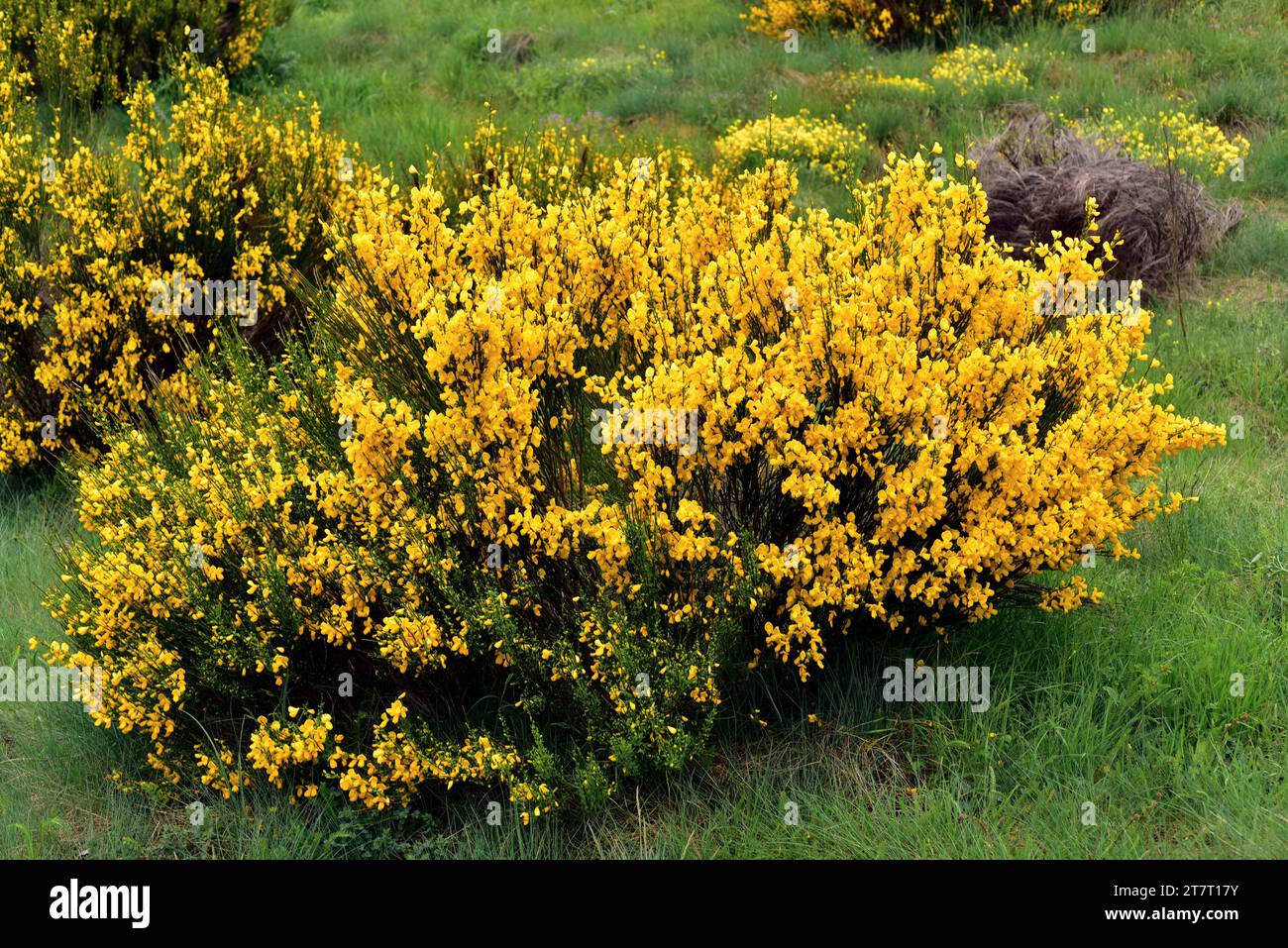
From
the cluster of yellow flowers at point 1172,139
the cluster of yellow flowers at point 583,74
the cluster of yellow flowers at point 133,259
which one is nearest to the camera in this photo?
the cluster of yellow flowers at point 133,259

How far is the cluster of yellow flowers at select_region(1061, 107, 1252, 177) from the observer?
7.42m

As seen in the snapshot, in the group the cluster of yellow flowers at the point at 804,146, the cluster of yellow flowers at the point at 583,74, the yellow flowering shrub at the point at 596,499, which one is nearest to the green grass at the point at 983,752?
the yellow flowering shrub at the point at 596,499

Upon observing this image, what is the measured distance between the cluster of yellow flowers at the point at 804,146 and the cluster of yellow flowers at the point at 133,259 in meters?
3.22

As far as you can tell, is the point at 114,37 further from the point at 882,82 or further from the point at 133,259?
the point at 882,82

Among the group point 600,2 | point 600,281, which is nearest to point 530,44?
point 600,2

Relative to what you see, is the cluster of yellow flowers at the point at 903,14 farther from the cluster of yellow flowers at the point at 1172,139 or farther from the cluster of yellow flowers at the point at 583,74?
the cluster of yellow flowers at the point at 1172,139

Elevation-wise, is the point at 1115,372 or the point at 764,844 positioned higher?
the point at 1115,372

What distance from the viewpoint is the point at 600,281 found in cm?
362

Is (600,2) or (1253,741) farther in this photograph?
(600,2)

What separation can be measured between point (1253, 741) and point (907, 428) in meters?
1.34

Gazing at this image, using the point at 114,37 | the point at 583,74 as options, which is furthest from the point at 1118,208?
the point at 114,37

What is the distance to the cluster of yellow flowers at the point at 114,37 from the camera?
8.03 m
